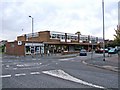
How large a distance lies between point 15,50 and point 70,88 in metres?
47.6

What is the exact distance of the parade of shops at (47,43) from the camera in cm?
5484

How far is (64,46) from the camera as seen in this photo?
70.4 m

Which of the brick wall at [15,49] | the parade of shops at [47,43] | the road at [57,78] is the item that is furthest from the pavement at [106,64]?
the brick wall at [15,49]

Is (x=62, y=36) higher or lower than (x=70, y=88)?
higher

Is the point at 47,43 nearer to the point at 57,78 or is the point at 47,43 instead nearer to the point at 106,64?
the point at 106,64

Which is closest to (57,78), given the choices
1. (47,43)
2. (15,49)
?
(15,49)

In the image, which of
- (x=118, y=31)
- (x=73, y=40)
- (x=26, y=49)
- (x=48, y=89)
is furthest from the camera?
(x=73, y=40)

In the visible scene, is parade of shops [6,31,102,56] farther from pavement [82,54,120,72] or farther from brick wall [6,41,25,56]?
pavement [82,54,120,72]

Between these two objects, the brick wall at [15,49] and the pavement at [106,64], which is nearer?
the pavement at [106,64]

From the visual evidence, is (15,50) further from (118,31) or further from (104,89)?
(104,89)

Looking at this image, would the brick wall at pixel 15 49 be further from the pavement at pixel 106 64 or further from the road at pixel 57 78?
the road at pixel 57 78

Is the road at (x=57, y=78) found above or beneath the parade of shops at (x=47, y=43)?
beneath

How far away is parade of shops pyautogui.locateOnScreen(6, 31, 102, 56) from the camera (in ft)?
180

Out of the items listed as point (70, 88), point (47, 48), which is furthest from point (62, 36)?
point (70, 88)
